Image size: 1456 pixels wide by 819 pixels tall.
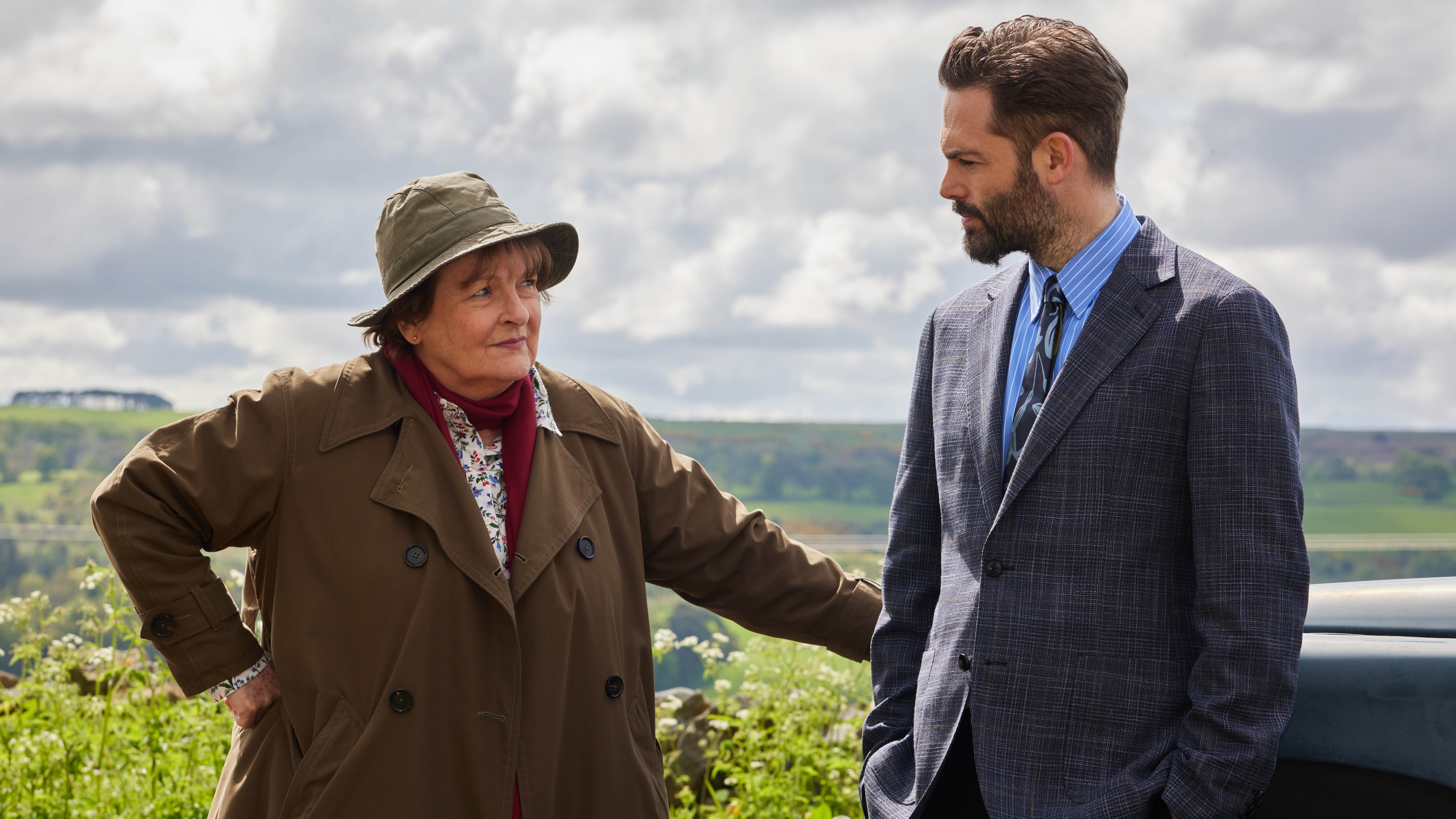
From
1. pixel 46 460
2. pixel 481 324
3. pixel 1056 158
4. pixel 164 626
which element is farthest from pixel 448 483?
pixel 46 460

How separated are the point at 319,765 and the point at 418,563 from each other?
0.44 metres

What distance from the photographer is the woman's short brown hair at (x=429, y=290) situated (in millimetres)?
2482

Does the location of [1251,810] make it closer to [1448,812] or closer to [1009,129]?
[1448,812]

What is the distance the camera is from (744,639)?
4.19m

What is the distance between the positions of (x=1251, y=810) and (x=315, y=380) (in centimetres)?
199

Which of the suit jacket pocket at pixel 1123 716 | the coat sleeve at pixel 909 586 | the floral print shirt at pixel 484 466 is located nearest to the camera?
the suit jacket pocket at pixel 1123 716

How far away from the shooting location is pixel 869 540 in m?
5.58

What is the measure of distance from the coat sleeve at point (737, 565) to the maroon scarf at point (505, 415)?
0.28 m

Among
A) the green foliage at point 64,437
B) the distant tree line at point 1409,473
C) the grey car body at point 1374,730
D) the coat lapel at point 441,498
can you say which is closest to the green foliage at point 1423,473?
the distant tree line at point 1409,473

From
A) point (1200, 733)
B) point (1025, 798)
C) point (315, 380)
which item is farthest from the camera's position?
point (315, 380)

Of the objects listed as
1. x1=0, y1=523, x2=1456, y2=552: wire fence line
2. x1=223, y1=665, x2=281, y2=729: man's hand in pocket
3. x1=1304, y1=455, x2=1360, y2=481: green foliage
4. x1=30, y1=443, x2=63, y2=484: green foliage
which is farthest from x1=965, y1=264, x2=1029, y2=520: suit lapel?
x1=30, y1=443, x2=63, y2=484: green foliage

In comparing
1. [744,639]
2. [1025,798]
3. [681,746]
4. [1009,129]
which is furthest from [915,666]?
[681,746]

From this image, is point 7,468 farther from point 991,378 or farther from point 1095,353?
point 1095,353

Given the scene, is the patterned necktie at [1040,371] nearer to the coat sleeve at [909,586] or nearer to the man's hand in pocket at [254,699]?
the coat sleeve at [909,586]
